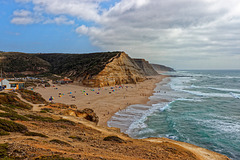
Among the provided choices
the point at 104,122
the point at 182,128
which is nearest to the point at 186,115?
the point at 182,128

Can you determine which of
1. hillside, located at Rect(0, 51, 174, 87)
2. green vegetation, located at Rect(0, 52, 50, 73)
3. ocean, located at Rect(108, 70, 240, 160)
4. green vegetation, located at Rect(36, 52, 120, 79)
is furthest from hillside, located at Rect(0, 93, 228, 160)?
green vegetation, located at Rect(0, 52, 50, 73)

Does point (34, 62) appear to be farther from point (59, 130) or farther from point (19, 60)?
point (59, 130)

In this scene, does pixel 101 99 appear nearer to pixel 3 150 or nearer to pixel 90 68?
pixel 3 150

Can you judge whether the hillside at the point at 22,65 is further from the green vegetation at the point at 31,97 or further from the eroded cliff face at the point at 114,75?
the green vegetation at the point at 31,97

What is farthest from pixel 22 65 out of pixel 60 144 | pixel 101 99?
pixel 60 144

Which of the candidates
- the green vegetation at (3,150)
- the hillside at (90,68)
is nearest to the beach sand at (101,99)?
the hillside at (90,68)

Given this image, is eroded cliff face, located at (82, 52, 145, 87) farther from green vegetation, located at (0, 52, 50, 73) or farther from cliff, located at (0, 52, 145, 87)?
green vegetation, located at (0, 52, 50, 73)

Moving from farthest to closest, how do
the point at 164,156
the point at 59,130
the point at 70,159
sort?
the point at 59,130, the point at 164,156, the point at 70,159

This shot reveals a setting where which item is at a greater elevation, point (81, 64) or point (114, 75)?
point (81, 64)

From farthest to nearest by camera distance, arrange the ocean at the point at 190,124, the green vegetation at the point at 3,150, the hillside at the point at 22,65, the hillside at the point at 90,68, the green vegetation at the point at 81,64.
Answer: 1. the hillside at the point at 22,65
2. the green vegetation at the point at 81,64
3. the hillside at the point at 90,68
4. the ocean at the point at 190,124
5. the green vegetation at the point at 3,150

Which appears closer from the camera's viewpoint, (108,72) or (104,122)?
(104,122)

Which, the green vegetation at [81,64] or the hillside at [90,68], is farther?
the green vegetation at [81,64]
